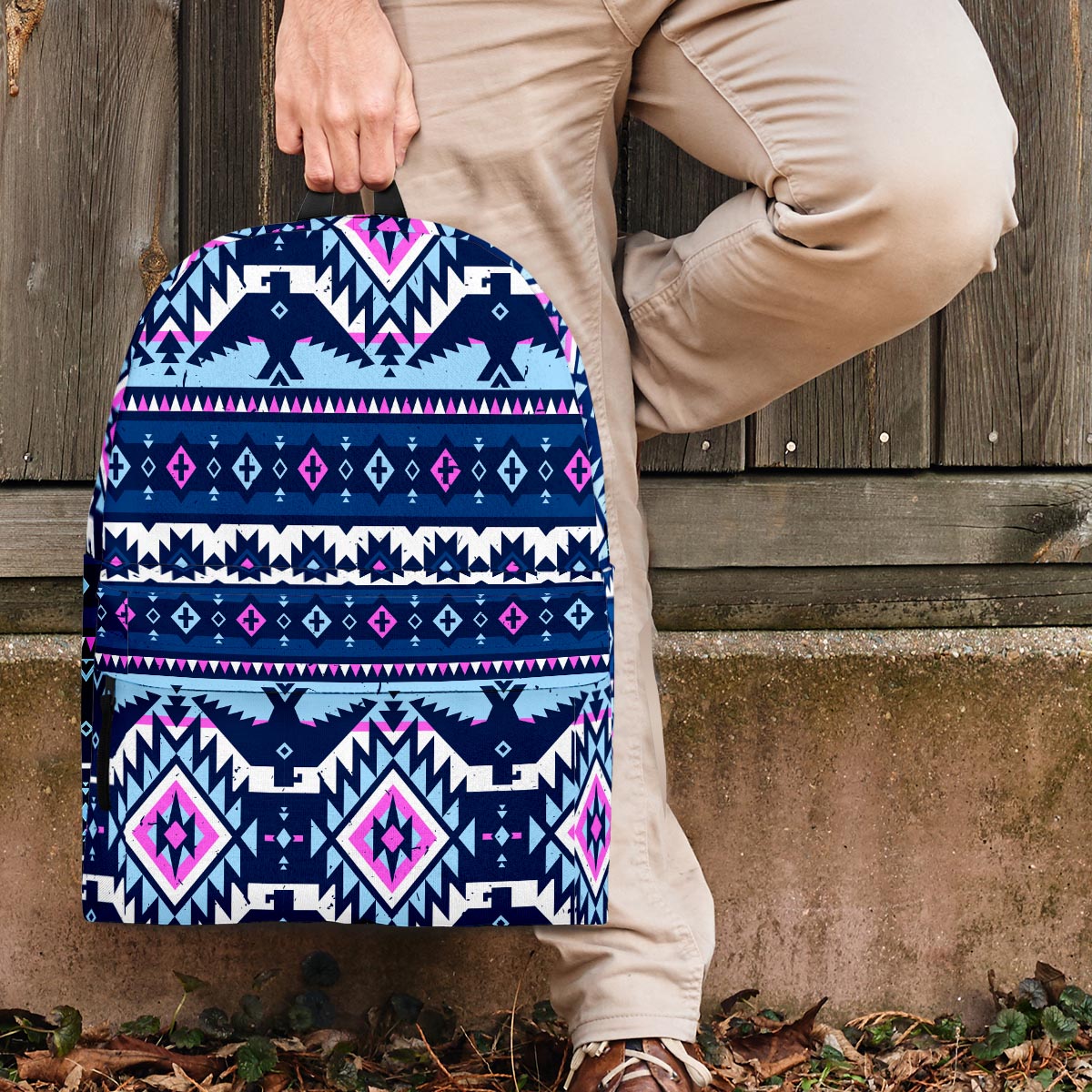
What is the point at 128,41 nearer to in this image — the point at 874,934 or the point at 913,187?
the point at 913,187

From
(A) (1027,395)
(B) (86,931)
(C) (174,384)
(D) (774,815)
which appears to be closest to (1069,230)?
(A) (1027,395)

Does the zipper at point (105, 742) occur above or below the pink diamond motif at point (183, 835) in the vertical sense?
above

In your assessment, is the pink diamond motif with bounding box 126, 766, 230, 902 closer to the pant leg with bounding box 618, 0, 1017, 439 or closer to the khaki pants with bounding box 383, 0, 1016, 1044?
the khaki pants with bounding box 383, 0, 1016, 1044

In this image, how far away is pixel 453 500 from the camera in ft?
3.35

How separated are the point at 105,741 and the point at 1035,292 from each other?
1357 mm

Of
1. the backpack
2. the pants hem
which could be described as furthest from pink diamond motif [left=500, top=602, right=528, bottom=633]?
the pants hem

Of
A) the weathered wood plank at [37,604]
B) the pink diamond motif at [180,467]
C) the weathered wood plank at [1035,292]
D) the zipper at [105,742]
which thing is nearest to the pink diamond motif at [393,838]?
the zipper at [105,742]

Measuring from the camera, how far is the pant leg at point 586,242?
3.53 ft

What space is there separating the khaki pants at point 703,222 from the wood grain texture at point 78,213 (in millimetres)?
556

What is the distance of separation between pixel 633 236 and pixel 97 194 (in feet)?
2.44

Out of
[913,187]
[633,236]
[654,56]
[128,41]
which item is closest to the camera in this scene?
[913,187]

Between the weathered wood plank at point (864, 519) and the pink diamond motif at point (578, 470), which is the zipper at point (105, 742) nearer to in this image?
the pink diamond motif at point (578, 470)

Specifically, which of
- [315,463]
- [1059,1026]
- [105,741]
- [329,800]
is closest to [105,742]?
[105,741]

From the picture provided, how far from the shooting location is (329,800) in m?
1.02
